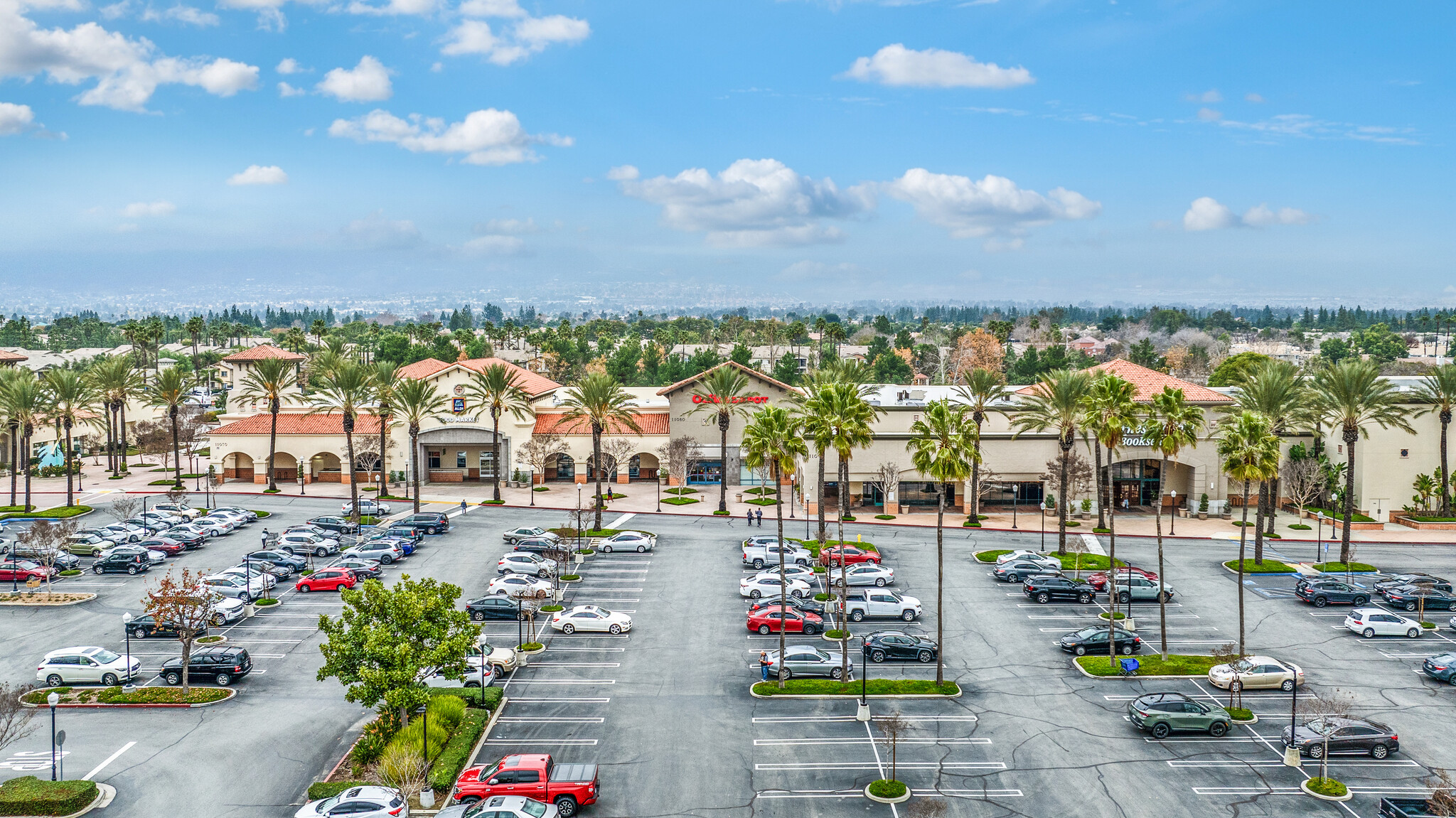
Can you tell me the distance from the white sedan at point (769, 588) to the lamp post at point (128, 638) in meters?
29.5

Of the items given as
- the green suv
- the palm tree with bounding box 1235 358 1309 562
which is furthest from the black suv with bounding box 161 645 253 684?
the palm tree with bounding box 1235 358 1309 562

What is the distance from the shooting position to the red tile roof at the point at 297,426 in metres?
91.5

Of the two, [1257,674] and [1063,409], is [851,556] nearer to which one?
[1063,409]

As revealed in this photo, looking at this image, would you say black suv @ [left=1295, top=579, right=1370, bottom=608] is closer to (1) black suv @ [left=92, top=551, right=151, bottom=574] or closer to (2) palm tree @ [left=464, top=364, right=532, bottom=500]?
(2) palm tree @ [left=464, top=364, right=532, bottom=500]

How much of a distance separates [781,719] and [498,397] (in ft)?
164

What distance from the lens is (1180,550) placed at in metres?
67.2

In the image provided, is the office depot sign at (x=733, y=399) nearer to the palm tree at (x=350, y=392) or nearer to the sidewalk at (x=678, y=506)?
the sidewalk at (x=678, y=506)

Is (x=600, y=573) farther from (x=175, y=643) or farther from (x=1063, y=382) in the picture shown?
(x=1063, y=382)

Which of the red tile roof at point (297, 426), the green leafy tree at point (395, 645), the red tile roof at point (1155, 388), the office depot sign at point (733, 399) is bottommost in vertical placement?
the green leafy tree at point (395, 645)

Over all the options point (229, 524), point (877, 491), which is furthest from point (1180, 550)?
point (229, 524)

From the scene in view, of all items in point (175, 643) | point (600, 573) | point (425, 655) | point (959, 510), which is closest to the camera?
point (425, 655)

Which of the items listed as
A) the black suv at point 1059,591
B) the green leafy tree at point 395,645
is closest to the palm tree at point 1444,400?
the black suv at point 1059,591

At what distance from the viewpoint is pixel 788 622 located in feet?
161

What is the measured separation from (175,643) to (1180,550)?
60.6m
